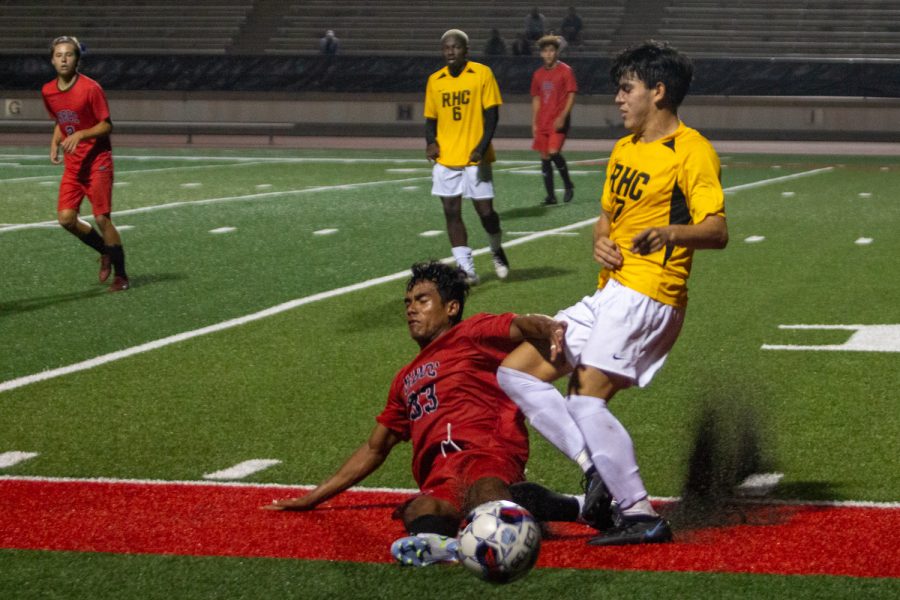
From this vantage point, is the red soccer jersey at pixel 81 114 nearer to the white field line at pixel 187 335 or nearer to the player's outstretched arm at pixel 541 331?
the white field line at pixel 187 335

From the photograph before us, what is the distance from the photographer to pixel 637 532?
197 inches

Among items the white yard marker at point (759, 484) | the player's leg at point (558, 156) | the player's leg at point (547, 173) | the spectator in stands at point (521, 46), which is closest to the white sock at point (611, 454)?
the white yard marker at point (759, 484)

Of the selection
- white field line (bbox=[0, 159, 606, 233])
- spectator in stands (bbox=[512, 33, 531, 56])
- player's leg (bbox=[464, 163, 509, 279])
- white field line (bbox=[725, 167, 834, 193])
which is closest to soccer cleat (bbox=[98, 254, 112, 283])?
player's leg (bbox=[464, 163, 509, 279])

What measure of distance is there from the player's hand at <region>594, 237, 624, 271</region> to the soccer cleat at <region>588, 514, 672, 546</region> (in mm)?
852

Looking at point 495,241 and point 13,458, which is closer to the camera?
point 13,458

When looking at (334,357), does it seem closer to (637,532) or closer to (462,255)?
(462,255)

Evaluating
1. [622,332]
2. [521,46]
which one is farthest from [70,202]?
[521,46]

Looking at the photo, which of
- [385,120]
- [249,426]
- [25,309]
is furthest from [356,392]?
[385,120]

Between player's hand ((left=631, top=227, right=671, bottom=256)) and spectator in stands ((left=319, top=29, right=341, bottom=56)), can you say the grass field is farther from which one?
spectator in stands ((left=319, top=29, right=341, bottom=56))

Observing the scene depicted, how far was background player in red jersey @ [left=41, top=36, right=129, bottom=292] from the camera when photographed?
11.7 meters

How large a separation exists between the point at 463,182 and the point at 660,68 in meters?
6.92

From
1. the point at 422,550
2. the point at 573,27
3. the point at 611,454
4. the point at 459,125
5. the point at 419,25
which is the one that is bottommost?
the point at 422,550

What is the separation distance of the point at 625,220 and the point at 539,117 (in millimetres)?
14986

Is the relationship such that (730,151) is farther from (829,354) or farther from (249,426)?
(249,426)
